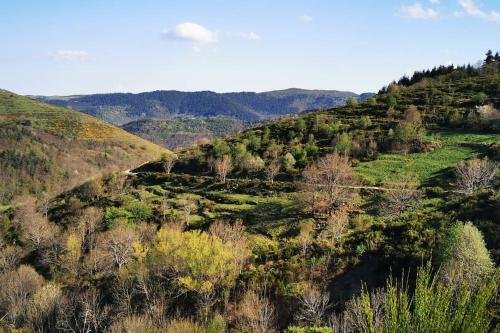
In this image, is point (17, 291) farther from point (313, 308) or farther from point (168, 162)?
point (168, 162)

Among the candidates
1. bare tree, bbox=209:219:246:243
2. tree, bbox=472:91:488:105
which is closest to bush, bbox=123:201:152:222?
bare tree, bbox=209:219:246:243

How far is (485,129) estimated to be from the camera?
300 feet

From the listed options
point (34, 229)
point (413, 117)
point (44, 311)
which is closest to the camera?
A: point (44, 311)

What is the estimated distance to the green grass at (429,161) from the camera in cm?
7594

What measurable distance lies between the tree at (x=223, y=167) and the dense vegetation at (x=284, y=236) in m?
0.44

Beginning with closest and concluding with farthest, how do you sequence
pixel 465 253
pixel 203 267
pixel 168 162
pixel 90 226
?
pixel 465 253, pixel 203 267, pixel 90 226, pixel 168 162

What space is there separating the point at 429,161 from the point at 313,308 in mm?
54333

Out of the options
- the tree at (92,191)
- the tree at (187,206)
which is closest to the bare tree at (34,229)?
the tree at (92,191)

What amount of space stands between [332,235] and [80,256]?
142 feet

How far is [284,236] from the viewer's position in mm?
65375

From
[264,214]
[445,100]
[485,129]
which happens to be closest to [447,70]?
[445,100]

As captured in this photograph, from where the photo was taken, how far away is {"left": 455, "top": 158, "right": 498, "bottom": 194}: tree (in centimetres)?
6073

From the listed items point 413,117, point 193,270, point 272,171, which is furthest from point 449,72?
point 193,270

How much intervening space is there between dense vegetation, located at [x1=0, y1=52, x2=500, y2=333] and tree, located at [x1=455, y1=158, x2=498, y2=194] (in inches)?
12.5
